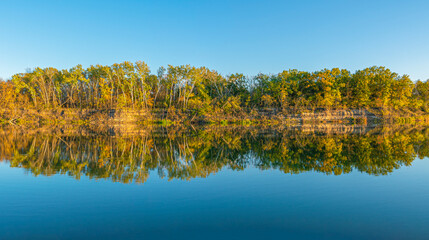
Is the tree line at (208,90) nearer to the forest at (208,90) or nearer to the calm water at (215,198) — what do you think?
the forest at (208,90)

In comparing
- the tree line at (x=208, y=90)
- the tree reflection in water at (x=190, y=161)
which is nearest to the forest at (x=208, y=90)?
the tree line at (x=208, y=90)

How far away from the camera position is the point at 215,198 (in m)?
8.35

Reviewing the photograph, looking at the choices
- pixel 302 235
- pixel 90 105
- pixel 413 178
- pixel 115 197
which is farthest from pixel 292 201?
pixel 90 105

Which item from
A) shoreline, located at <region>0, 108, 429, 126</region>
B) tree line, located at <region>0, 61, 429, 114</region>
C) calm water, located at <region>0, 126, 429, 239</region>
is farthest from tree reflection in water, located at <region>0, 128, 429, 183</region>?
tree line, located at <region>0, 61, 429, 114</region>

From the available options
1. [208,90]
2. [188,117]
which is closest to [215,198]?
[188,117]

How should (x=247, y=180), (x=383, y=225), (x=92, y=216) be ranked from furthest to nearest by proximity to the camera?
(x=247, y=180)
(x=92, y=216)
(x=383, y=225)

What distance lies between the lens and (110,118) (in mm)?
60875

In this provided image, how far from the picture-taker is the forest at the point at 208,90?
210 ft

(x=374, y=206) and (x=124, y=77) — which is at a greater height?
(x=124, y=77)

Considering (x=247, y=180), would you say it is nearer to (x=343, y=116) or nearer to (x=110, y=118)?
(x=110, y=118)

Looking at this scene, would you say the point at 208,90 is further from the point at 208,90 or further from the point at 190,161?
the point at 190,161

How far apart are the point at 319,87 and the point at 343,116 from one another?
10386 mm

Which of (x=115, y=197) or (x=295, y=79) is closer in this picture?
(x=115, y=197)

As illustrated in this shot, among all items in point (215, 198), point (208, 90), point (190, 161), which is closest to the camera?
point (215, 198)
